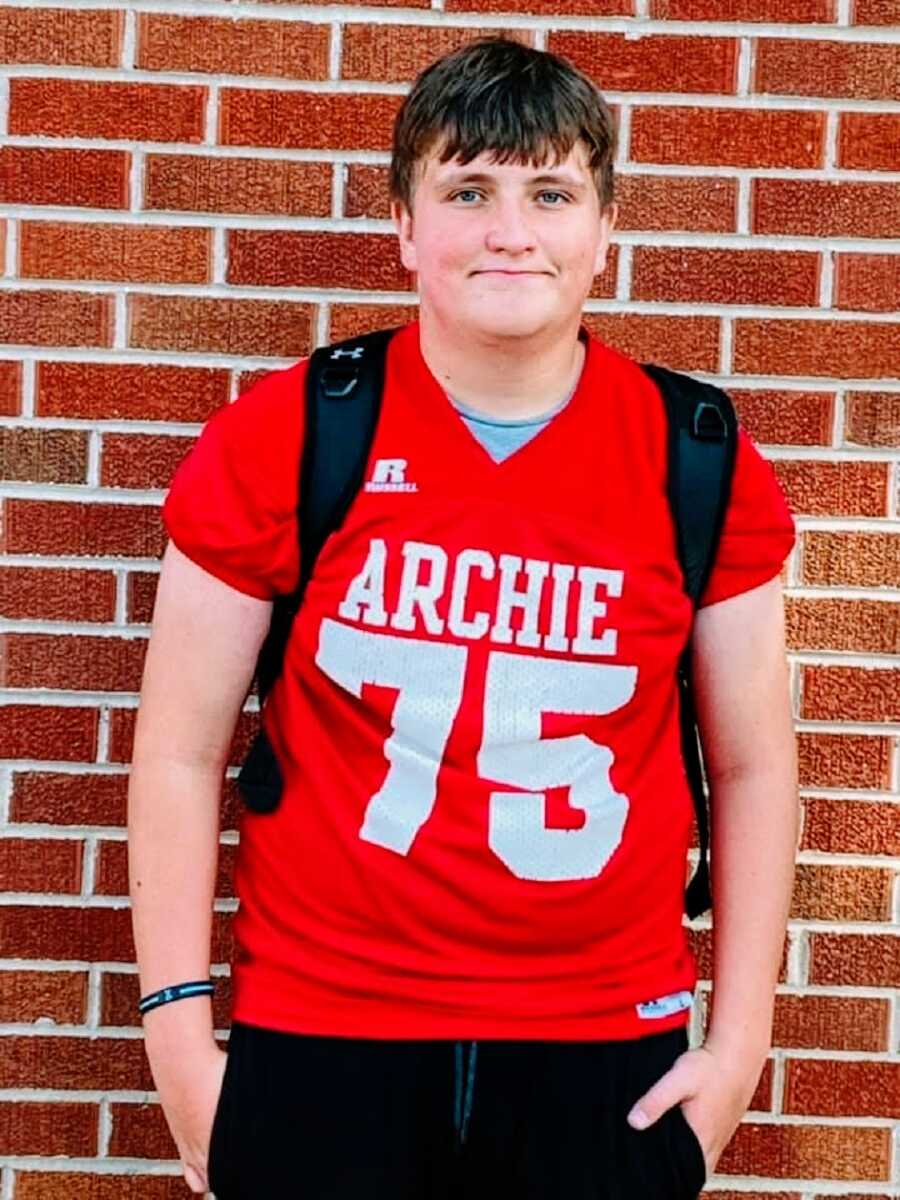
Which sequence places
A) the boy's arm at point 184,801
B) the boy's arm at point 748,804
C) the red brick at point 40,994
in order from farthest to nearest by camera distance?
the red brick at point 40,994
the boy's arm at point 748,804
the boy's arm at point 184,801

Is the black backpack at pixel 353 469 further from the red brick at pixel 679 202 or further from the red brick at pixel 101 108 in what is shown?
the red brick at pixel 101 108

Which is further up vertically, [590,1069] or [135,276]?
[135,276]

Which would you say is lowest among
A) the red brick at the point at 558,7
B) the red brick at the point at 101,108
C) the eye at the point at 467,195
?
the eye at the point at 467,195

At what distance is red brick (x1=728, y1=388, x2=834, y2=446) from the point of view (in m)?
2.98

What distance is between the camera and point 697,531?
234 cm

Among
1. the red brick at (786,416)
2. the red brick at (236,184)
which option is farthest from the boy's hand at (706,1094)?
the red brick at (236,184)

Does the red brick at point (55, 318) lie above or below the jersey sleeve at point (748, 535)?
above

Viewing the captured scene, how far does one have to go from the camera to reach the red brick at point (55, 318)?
294cm

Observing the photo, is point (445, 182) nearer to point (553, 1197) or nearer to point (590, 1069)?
point (590, 1069)

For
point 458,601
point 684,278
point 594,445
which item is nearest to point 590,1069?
point 458,601

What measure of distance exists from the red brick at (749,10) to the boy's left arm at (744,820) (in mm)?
1066

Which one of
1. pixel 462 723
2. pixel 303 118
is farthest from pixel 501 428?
pixel 303 118

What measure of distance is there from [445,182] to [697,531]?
566 mm

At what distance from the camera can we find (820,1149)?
3.06 metres
